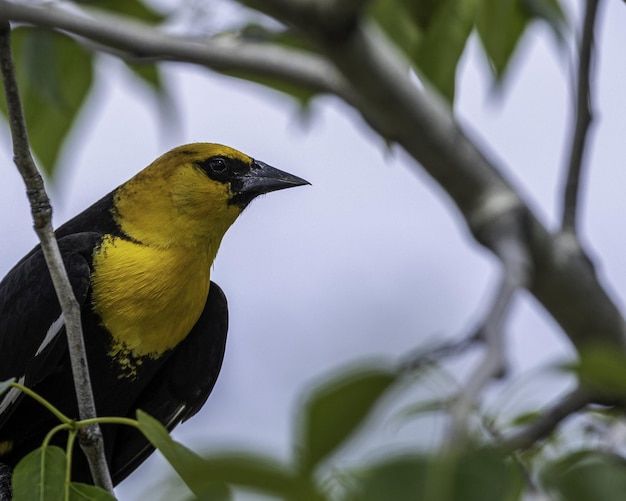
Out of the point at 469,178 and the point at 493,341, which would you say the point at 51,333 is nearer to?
the point at 469,178

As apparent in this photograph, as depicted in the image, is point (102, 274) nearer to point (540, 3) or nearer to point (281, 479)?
point (540, 3)

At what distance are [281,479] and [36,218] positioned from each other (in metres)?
1.60

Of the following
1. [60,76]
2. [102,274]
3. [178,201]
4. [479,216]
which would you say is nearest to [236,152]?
[178,201]

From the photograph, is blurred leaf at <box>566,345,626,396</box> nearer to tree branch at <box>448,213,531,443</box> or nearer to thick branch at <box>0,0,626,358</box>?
tree branch at <box>448,213,531,443</box>

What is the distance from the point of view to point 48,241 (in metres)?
2.45

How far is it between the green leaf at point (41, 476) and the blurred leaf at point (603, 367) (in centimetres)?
127

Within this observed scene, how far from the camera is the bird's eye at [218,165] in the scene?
4414 millimetres

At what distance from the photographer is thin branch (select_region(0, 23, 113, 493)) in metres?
2.20

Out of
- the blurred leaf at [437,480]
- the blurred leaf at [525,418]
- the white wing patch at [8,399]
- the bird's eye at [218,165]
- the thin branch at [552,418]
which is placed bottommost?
the blurred leaf at [525,418]

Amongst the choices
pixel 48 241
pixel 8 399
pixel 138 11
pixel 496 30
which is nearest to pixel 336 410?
pixel 48 241

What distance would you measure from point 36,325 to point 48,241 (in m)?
1.42

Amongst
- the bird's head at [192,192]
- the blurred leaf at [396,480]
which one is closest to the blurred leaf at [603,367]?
the blurred leaf at [396,480]

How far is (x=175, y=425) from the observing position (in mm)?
4328

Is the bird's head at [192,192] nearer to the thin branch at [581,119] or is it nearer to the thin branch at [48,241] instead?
the thin branch at [48,241]
